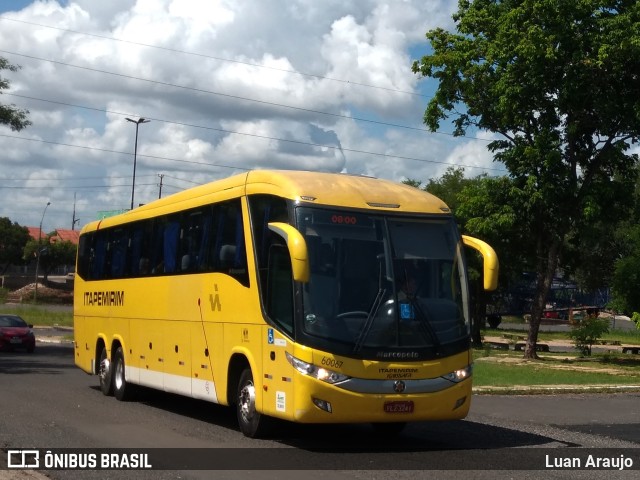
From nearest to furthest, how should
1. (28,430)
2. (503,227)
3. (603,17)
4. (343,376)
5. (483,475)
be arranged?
(483,475) < (343,376) < (28,430) < (603,17) < (503,227)

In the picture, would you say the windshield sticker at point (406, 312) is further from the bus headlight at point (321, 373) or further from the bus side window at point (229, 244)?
the bus side window at point (229, 244)

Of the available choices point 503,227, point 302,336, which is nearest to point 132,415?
point 302,336

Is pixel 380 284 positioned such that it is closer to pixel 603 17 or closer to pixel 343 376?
pixel 343 376

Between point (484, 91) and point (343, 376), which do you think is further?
point (484, 91)

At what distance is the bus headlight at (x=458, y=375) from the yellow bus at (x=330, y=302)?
14mm

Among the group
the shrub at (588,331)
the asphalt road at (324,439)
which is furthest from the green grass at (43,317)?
the asphalt road at (324,439)

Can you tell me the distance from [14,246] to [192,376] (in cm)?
10259

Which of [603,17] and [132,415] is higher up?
[603,17]

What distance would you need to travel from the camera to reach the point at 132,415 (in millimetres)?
16203

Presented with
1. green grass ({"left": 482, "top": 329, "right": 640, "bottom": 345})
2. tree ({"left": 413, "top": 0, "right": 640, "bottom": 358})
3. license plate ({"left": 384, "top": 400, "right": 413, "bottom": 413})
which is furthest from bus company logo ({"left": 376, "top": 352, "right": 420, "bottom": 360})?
green grass ({"left": 482, "top": 329, "right": 640, "bottom": 345})

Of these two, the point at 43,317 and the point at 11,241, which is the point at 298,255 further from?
the point at 11,241

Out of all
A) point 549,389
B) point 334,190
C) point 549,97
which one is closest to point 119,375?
point 334,190

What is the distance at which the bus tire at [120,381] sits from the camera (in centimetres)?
1873

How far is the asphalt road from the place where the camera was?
35.3 feet
